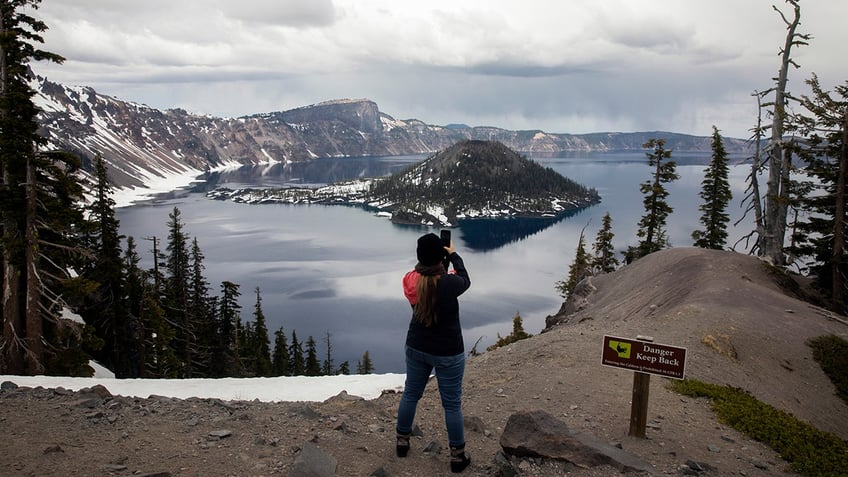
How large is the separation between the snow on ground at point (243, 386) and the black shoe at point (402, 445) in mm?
6679

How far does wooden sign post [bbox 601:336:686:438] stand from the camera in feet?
27.1

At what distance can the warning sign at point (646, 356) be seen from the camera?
823 cm

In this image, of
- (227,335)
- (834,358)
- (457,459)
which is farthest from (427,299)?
(227,335)

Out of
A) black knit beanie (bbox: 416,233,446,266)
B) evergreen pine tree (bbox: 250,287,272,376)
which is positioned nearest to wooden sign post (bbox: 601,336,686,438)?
black knit beanie (bbox: 416,233,446,266)

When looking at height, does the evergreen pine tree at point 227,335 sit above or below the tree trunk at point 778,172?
A: below

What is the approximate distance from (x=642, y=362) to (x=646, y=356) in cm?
12

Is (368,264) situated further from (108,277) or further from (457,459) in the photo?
(457,459)

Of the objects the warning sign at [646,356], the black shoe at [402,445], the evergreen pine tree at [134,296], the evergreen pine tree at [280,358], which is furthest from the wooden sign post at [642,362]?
the evergreen pine tree at [280,358]

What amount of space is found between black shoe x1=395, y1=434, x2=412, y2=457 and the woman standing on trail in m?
0.67

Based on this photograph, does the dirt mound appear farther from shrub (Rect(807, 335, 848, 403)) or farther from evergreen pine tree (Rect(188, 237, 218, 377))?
evergreen pine tree (Rect(188, 237, 218, 377))

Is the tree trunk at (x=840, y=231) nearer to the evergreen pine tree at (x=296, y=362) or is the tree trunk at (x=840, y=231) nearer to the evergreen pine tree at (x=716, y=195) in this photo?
the evergreen pine tree at (x=716, y=195)

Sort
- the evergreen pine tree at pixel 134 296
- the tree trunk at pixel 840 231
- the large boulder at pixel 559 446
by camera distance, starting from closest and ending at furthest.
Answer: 1. the large boulder at pixel 559 446
2. the tree trunk at pixel 840 231
3. the evergreen pine tree at pixel 134 296

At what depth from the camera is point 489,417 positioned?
9.72 metres

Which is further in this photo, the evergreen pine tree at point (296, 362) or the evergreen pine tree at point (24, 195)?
the evergreen pine tree at point (296, 362)
